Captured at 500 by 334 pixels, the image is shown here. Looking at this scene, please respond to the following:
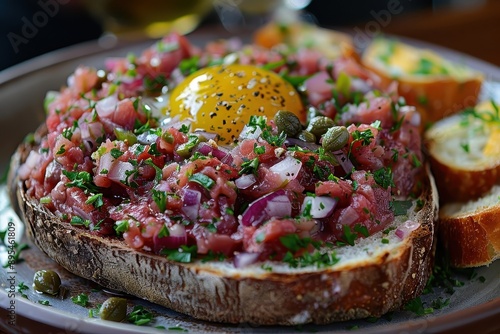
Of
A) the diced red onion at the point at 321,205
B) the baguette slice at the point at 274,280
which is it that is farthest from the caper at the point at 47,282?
the diced red onion at the point at 321,205

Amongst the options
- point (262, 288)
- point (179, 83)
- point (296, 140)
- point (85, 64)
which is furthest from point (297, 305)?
point (85, 64)

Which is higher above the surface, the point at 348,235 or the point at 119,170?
the point at 119,170

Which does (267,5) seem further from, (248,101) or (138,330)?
(138,330)

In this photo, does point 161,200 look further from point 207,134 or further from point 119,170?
point 207,134

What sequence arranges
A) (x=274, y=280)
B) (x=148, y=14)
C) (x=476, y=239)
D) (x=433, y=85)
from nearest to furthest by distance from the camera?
(x=274, y=280) → (x=476, y=239) → (x=433, y=85) → (x=148, y=14)

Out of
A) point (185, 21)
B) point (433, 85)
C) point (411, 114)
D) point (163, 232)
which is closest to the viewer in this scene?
point (163, 232)

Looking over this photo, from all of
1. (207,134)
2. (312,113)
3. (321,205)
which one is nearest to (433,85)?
(312,113)

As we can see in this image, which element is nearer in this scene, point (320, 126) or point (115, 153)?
point (115, 153)
